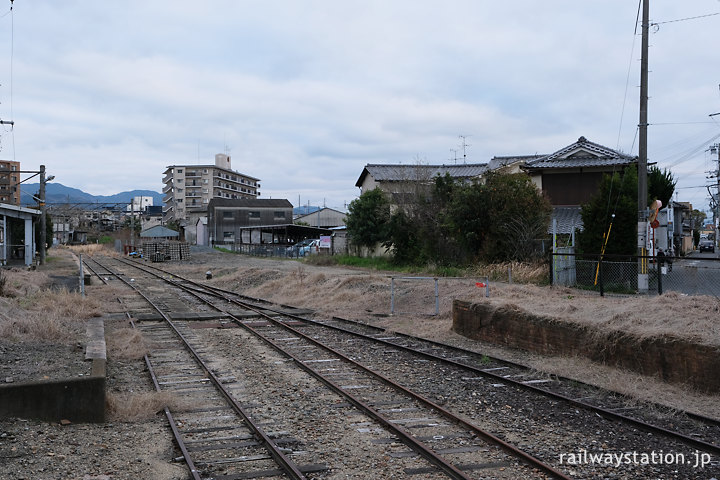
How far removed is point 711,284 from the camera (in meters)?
12.7

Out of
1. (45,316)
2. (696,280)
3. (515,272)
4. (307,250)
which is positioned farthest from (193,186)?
(696,280)

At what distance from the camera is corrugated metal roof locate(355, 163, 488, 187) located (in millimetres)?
41781

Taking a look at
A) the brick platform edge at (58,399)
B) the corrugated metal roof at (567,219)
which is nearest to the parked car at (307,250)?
the corrugated metal roof at (567,219)

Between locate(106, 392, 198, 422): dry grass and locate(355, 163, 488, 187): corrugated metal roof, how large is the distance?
31760 millimetres

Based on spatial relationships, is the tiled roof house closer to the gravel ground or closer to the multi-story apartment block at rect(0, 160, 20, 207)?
the gravel ground

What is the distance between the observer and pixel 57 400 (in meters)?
6.84

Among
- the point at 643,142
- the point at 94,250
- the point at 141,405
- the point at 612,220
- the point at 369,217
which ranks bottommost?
the point at 141,405

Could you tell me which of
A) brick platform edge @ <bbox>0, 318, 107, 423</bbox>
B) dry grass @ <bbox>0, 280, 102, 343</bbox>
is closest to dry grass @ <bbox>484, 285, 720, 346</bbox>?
brick platform edge @ <bbox>0, 318, 107, 423</bbox>

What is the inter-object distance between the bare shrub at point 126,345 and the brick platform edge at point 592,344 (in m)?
6.65

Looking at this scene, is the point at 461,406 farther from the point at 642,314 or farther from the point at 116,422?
the point at 116,422

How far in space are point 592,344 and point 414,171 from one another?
35674 millimetres

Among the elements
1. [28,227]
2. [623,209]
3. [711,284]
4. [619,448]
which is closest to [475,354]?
[619,448]

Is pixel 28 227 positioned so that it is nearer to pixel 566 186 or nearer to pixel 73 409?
pixel 566 186

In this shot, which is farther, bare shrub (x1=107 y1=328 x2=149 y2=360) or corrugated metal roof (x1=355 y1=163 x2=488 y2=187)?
corrugated metal roof (x1=355 y1=163 x2=488 y2=187)
